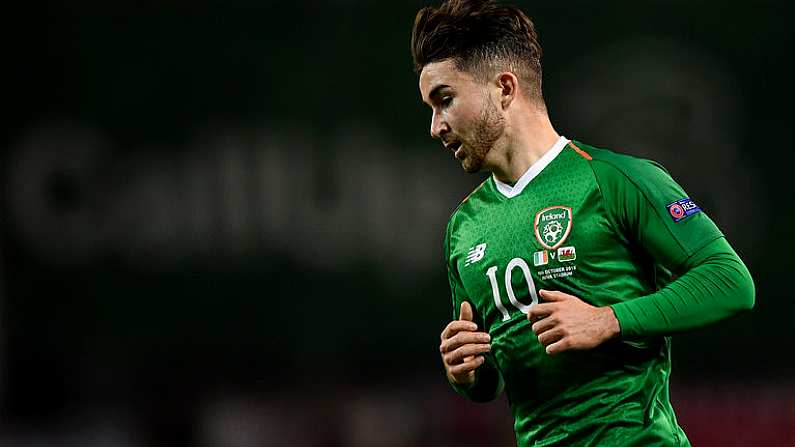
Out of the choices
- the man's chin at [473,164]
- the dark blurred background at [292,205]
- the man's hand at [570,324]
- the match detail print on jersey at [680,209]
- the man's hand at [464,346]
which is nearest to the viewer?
the man's hand at [570,324]

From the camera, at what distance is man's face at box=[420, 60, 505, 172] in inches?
100

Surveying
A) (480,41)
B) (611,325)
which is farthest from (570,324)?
(480,41)

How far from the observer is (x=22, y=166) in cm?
591

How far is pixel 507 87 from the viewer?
2.58 metres

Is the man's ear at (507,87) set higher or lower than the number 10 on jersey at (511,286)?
higher

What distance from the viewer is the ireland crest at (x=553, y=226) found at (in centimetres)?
241

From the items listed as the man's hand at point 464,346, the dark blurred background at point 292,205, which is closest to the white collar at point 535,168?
the man's hand at point 464,346

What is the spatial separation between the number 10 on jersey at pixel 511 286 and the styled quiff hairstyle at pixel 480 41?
1.55 feet

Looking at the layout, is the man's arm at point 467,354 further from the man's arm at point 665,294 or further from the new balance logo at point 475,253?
the man's arm at point 665,294

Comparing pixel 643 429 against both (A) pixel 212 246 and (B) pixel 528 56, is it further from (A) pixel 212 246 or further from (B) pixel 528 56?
(A) pixel 212 246

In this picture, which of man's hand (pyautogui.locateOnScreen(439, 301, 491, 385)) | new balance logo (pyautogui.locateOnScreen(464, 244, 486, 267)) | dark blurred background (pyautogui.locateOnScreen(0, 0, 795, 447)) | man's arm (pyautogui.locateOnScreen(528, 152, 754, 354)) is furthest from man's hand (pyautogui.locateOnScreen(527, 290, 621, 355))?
dark blurred background (pyautogui.locateOnScreen(0, 0, 795, 447))

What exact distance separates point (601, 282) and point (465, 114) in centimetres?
56

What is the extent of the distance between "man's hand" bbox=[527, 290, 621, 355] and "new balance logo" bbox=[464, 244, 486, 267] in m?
0.42

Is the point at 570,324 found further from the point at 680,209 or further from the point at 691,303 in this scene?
the point at 680,209
